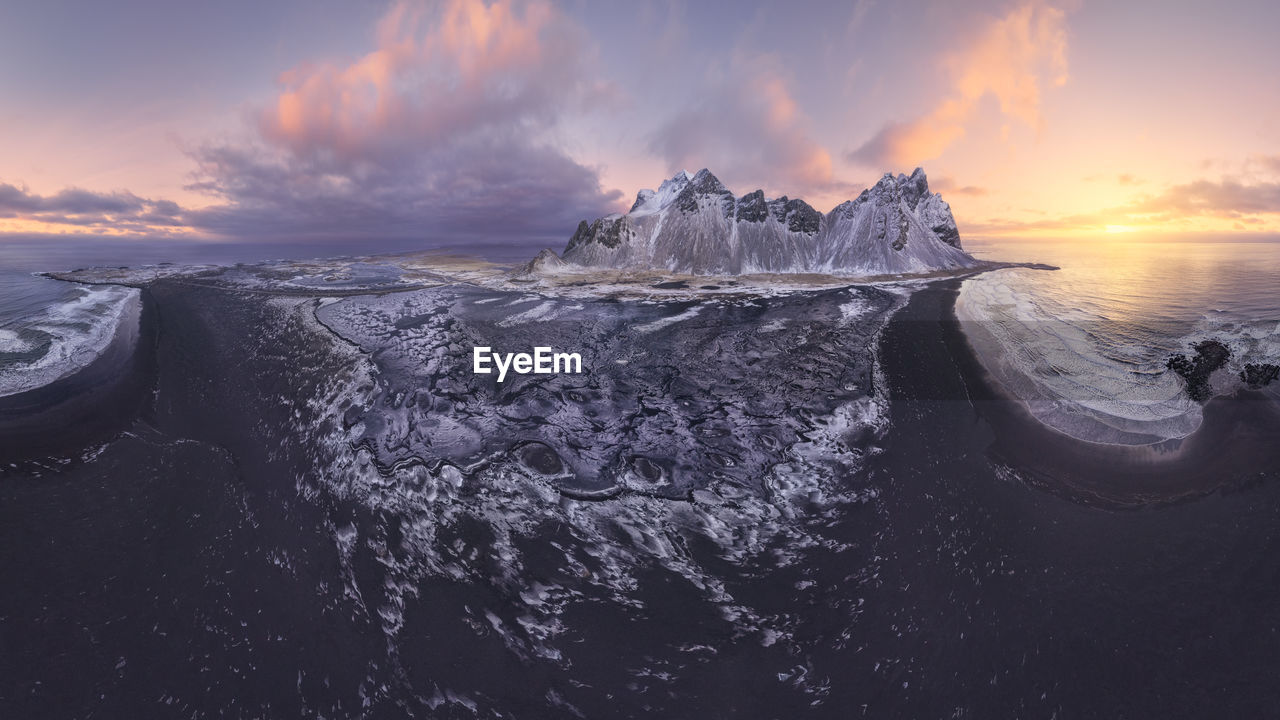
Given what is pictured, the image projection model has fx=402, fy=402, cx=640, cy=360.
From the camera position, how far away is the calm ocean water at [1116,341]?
21469 mm

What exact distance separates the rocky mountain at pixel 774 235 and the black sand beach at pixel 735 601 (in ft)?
271

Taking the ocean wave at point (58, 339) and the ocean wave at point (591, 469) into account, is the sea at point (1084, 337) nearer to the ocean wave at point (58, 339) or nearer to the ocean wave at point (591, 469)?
the ocean wave at point (58, 339)

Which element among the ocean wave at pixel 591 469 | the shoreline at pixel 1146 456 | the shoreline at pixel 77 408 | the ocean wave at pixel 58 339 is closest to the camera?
the ocean wave at pixel 591 469

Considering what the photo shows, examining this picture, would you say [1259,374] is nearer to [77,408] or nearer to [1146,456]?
[1146,456]

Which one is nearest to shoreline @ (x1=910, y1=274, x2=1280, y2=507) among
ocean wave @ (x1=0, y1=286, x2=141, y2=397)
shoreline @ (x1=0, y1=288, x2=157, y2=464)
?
shoreline @ (x1=0, y1=288, x2=157, y2=464)

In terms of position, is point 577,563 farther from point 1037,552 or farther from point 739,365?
point 739,365

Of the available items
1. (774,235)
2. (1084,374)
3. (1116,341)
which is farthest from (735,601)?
(774,235)

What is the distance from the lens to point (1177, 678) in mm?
10250

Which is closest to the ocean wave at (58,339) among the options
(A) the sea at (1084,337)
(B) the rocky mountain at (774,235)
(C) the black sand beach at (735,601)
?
(A) the sea at (1084,337)

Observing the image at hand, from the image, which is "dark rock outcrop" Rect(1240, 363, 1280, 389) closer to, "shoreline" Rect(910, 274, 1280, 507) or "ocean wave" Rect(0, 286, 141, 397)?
"shoreline" Rect(910, 274, 1280, 507)

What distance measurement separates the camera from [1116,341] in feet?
A: 106

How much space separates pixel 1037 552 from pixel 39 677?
29529mm

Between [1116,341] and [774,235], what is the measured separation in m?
73.9

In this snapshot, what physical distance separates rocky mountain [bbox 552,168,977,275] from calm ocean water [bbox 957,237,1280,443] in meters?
38.1
